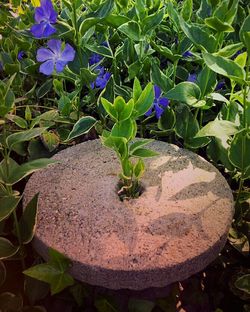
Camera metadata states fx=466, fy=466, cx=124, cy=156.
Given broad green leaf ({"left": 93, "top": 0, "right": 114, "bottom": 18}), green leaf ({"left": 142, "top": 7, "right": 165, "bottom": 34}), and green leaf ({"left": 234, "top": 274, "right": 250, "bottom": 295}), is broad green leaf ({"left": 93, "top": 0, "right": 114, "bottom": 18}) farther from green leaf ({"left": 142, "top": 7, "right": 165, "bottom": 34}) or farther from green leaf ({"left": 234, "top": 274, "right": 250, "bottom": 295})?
green leaf ({"left": 234, "top": 274, "right": 250, "bottom": 295})

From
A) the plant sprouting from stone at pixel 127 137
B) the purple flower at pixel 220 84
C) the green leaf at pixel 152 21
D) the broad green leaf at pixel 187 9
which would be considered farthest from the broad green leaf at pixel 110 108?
the purple flower at pixel 220 84

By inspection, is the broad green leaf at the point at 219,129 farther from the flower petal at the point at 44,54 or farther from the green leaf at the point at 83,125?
the flower petal at the point at 44,54

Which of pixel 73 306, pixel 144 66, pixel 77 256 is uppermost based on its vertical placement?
pixel 144 66

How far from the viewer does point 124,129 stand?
113 cm

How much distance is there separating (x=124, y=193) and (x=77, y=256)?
0.71 feet

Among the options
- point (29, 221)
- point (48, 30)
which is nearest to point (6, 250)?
point (29, 221)

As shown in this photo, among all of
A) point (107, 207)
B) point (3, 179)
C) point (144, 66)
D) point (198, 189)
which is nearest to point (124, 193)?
point (107, 207)

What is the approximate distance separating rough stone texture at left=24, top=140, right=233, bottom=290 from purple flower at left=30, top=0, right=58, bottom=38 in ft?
1.35

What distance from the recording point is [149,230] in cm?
107

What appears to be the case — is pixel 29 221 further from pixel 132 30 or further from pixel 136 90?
pixel 132 30

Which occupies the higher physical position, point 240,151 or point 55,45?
point 55,45

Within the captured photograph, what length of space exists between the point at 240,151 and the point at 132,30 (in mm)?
491

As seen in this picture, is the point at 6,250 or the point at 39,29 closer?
the point at 6,250

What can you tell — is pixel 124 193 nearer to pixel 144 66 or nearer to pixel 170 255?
pixel 170 255
